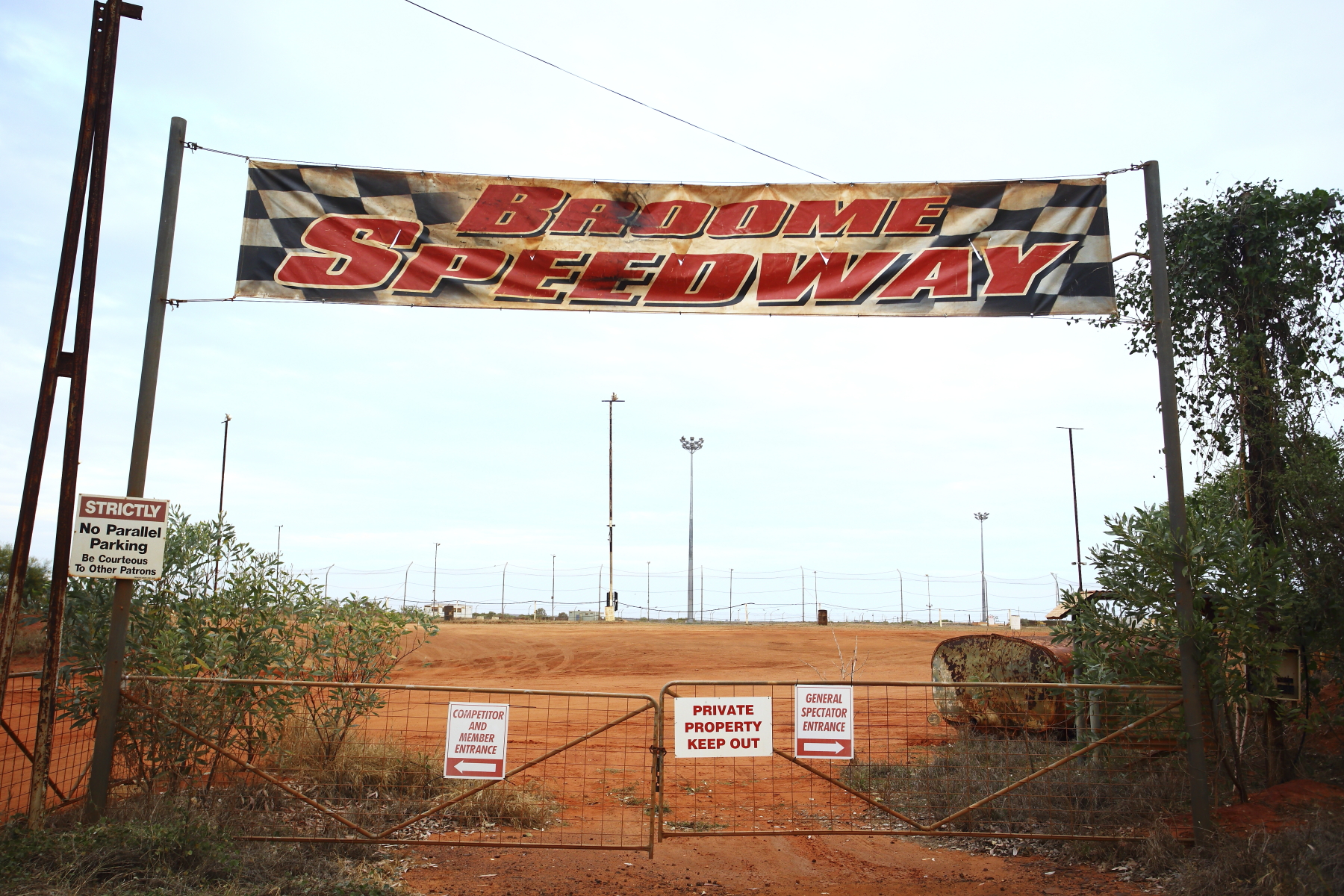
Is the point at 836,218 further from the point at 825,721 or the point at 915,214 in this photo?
the point at 825,721

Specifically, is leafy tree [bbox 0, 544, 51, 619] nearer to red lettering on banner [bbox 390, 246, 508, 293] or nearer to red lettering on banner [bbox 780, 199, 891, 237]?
red lettering on banner [bbox 390, 246, 508, 293]

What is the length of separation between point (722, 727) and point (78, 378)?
6.34 m

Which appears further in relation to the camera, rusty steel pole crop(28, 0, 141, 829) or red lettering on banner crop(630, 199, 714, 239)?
red lettering on banner crop(630, 199, 714, 239)

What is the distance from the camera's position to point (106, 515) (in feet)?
24.9

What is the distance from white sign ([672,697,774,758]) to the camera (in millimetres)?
7672

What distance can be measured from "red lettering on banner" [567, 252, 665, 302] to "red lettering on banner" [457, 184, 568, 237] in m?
0.67

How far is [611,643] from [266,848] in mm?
24671

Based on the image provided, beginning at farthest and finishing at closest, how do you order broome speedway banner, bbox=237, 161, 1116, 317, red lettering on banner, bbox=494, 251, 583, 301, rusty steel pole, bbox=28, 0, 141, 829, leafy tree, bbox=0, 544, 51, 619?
leafy tree, bbox=0, 544, 51, 619 → red lettering on banner, bbox=494, 251, 583, 301 → broome speedway banner, bbox=237, 161, 1116, 317 → rusty steel pole, bbox=28, 0, 141, 829

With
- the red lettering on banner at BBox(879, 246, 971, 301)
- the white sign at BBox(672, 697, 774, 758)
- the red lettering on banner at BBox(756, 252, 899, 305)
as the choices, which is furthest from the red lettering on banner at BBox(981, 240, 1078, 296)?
the white sign at BBox(672, 697, 774, 758)

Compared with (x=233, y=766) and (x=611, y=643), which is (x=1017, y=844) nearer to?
(x=233, y=766)

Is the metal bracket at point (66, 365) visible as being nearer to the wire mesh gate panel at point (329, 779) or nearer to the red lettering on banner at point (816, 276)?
the wire mesh gate panel at point (329, 779)

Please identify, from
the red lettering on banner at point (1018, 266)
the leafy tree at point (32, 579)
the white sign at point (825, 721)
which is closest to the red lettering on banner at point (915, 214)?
the red lettering on banner at point (1018, 266)

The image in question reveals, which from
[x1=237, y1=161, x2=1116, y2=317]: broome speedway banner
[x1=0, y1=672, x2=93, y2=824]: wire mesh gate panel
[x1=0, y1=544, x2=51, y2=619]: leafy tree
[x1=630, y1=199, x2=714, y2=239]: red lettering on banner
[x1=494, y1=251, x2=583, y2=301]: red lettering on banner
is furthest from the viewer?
[x1=0, y1=544, x2=51, y2=619]: leafy tree

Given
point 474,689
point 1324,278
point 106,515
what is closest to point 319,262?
point 106,515
